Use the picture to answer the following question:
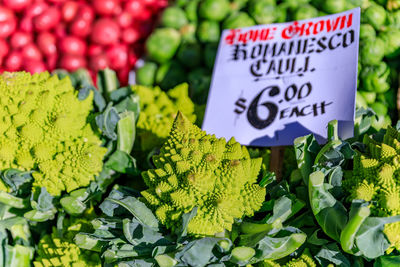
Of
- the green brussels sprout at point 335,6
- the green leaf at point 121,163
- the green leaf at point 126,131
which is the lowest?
the green leaf at point 121,163

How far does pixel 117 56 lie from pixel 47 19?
1.66ft

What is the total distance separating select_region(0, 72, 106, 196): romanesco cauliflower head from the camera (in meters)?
1.10

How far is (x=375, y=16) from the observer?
154 cm

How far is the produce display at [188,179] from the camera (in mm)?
870

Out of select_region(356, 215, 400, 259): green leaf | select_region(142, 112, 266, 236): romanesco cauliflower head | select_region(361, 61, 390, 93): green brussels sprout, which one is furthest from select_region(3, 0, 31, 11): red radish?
select_region(356, 215, 400, 259): green leaf

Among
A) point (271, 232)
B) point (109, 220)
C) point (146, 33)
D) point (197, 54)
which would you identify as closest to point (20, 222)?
point (109, 220)

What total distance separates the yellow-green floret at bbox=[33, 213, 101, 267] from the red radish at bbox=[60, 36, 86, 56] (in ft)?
4.29

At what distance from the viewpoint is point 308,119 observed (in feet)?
3.88

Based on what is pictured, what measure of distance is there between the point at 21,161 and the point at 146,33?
1334 millimetres

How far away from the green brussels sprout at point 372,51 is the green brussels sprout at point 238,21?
515mm

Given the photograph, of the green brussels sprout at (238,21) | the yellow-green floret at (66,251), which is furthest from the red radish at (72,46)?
the yellow-green floret at (66,251)

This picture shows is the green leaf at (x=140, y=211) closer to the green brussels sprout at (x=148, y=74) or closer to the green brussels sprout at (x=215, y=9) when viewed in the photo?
the green brussels sprout at (x=148, y=74)

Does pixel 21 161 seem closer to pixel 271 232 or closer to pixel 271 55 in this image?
pixel 271 232

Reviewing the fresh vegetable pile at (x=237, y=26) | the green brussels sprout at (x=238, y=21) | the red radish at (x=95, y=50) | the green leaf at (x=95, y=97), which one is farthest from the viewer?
the red radish at (x=95, y=50)
